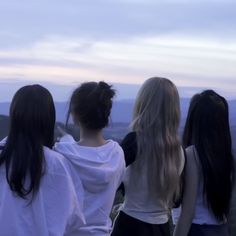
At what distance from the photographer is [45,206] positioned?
321cm

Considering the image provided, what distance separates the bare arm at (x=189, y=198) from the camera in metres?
3.80

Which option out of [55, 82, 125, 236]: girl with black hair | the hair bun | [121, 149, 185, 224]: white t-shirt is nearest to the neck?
[55, 82, 125, 236]: girl with black hair

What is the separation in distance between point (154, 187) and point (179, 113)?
47cm

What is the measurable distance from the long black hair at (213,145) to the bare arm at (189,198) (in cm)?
6

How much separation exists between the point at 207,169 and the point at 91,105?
2.76 feet

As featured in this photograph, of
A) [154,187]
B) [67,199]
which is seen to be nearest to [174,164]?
[154,187]

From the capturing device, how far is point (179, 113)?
3.81 meters

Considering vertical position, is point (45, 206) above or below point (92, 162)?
below

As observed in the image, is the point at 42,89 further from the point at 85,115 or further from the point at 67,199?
the point at 67,199

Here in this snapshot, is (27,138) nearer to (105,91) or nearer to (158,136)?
(105,91)

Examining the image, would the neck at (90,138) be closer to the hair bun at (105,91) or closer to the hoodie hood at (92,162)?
the hoodie hood at (92,162)

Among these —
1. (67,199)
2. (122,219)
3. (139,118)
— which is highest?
(139,118)

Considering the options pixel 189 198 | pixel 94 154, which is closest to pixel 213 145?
pixel 189 198

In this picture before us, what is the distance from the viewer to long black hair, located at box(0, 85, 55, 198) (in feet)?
10.3
